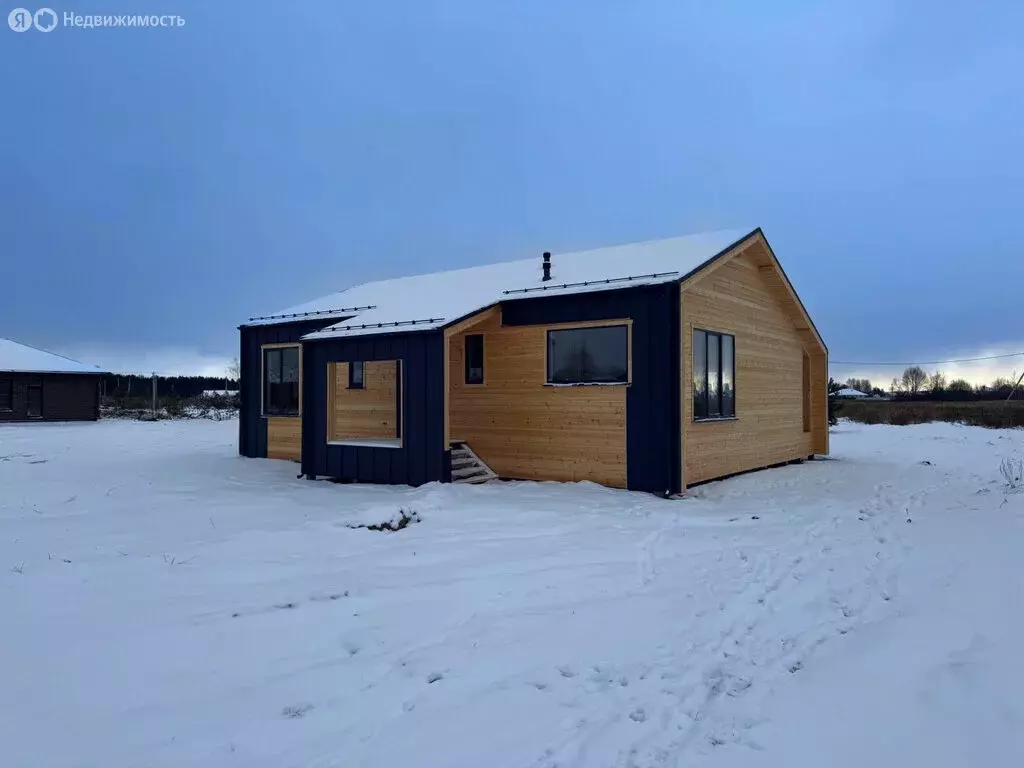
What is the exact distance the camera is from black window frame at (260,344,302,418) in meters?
14.5

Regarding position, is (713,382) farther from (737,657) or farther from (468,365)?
(737,657)

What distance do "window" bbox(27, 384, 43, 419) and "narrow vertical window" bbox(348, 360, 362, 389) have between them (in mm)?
22926

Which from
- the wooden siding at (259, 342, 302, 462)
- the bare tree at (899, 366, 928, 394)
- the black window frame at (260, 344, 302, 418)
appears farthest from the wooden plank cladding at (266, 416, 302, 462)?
the bare tree at (899, 366, 928, 394)

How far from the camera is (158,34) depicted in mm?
16094

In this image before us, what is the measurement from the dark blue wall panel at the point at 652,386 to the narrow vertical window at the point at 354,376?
252 inches

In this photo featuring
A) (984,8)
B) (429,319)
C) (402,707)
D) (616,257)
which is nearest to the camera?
(402,707)

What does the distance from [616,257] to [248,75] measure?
1373 cm

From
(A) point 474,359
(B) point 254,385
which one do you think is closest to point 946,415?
(A) point 474,359

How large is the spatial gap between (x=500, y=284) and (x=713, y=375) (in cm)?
445

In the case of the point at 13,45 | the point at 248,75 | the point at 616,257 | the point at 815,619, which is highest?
the point at 248,75

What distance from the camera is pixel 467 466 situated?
37.3 ft

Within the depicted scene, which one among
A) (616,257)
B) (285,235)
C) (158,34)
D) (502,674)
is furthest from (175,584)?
(285,235)

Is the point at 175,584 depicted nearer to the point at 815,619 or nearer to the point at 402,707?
the point at 402,707

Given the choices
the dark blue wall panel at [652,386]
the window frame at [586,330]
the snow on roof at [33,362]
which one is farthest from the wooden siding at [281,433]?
the snow on roof at [33,362]
